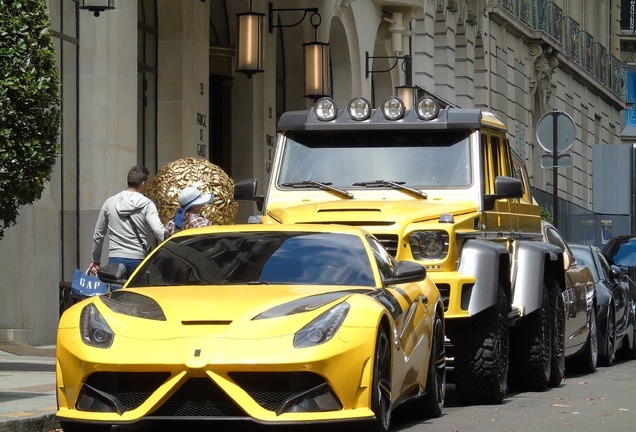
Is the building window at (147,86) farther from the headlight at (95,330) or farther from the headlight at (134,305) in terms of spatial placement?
the headlight at (95,330)

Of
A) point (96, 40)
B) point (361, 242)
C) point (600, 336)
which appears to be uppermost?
point (96, 40)

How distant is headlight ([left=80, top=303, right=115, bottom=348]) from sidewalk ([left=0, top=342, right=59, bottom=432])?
0.80m

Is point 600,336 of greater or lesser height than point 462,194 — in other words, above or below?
below

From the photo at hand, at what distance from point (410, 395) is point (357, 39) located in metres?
21.2

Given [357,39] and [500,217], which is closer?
[500,217]

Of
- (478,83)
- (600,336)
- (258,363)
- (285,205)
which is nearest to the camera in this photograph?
(258,363)

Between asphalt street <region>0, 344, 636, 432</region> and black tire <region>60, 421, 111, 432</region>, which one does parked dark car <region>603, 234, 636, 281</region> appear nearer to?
asphalt street <region>0, 344, 636, 432</region>

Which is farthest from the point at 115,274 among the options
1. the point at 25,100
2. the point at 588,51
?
the point at 588,51

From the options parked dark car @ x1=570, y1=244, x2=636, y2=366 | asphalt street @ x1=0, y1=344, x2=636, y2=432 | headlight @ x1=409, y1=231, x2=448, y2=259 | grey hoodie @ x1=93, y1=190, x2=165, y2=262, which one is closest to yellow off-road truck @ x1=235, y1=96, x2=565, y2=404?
headlight @ x1=409, y1=231, x2=448, y2=259

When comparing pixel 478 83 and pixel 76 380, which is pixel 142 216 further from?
pixel 478 83

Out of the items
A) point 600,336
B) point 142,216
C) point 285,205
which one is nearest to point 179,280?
point 285,205

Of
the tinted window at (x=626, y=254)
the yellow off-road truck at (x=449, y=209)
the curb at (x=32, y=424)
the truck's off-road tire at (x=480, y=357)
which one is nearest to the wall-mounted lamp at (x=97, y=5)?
the yellow off-road truck at (x=449, y=209)

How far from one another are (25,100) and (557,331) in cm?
578

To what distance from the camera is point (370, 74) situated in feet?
108
